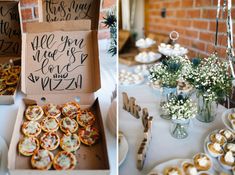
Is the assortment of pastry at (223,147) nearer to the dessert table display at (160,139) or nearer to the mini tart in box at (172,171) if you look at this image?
the dessert table display at (160,139)

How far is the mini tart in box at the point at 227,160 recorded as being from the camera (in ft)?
2.26

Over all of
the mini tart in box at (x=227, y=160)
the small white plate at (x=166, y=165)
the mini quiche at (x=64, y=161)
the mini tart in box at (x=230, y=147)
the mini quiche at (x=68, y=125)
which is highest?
the mini quiche at (x=68, y=125)

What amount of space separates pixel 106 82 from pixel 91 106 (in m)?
0.21

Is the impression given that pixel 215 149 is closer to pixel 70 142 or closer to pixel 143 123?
pixel 143 123

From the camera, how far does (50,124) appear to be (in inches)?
30.8

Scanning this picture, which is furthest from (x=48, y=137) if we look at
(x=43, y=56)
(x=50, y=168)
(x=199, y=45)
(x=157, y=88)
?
(x=199, y=45)

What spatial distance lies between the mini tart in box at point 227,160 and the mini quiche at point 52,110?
1.81 ft

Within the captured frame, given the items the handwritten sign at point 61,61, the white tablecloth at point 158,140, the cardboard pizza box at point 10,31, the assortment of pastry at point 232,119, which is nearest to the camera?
the white tablecloth at point 158,140

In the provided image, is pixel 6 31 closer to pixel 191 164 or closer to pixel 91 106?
pixel 91 106

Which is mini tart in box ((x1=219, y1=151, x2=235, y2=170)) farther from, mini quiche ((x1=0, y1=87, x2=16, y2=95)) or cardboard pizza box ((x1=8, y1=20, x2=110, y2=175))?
mini quiche ((x1=0, y1=87, x2=16, y2=95))

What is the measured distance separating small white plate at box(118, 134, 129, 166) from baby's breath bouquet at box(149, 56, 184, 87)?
303 millimetres

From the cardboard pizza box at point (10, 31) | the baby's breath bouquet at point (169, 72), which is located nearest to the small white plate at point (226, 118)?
the baby's breath bouquet at point (169, 72)

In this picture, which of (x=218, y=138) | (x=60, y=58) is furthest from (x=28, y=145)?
(x=218, y=138)

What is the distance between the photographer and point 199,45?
1.13 meters
